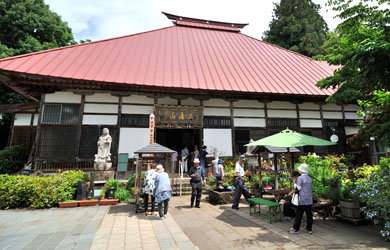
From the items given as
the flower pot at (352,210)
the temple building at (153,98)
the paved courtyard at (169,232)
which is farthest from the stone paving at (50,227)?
the flower pot at (352,210)

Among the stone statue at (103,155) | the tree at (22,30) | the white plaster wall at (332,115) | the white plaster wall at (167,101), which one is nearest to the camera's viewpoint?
the stone statue at (103,155)

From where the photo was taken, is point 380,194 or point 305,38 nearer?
point 380,194

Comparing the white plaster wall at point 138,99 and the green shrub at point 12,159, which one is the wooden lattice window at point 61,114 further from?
the green shrub at point 12,159

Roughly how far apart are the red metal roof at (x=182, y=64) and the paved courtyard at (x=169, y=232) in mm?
6131

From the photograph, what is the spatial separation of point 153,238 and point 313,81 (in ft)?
43.4

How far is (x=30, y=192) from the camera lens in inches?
253

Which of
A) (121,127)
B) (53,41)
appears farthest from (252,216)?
(53,41)

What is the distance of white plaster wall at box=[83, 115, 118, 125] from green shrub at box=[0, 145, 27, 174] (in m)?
5.48

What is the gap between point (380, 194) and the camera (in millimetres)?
3998

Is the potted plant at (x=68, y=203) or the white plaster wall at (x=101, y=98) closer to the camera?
the potted plant at (x=68, y=203)

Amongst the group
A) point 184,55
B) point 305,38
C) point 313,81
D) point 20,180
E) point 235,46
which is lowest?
point 20,180

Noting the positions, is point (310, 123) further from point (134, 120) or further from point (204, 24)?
point (204, 24)

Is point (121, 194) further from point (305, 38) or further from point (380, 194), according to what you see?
point (305, 38)

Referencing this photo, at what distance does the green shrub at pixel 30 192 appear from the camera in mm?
6312
